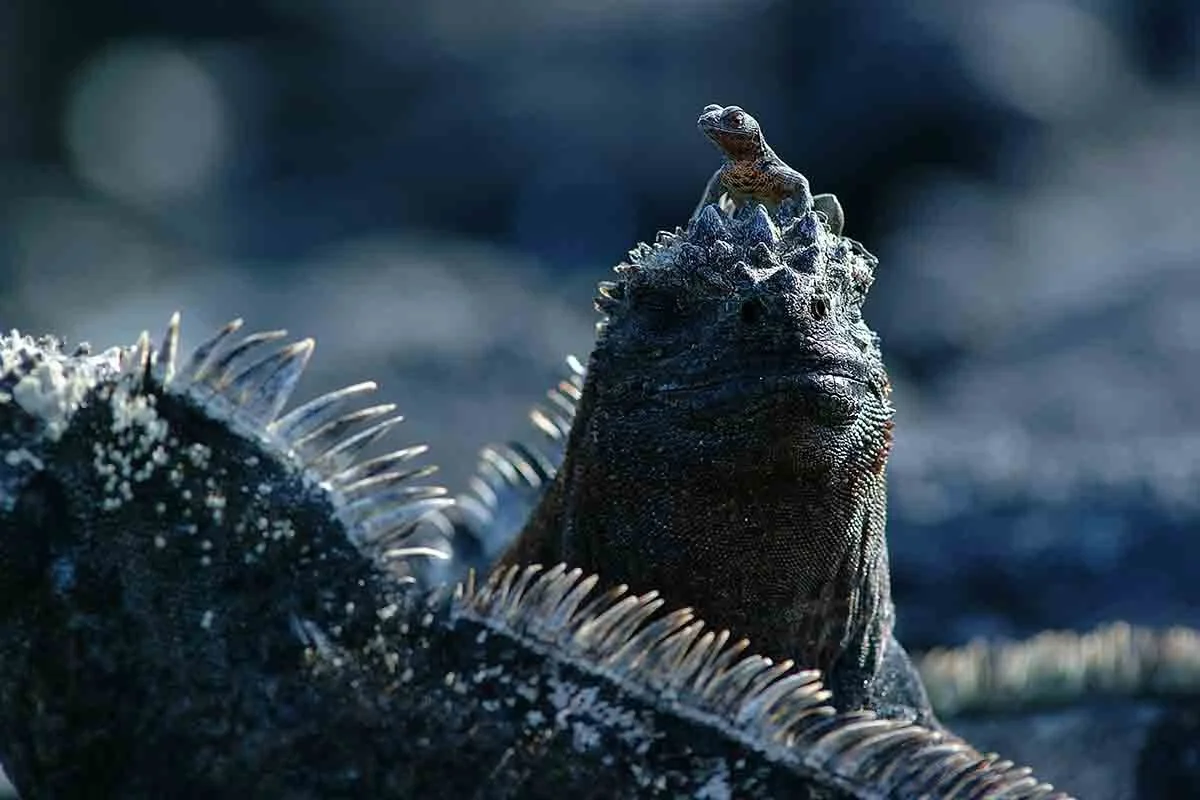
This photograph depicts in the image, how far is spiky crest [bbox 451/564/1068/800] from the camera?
139 inches

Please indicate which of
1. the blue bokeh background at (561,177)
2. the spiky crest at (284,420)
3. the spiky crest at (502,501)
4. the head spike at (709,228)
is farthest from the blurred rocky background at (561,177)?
the spiky crest at (284,420)

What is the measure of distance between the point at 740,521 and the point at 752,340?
371 millimetres

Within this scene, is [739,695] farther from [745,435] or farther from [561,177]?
[561,177]

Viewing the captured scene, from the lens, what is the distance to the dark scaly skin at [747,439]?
4477 millimetres

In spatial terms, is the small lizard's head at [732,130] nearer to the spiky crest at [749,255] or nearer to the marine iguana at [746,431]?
the marine iguana at [746,431]

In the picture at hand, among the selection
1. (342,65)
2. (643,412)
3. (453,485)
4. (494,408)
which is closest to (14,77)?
(342,65)

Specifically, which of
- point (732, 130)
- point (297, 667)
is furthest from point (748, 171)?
point (297, 667)

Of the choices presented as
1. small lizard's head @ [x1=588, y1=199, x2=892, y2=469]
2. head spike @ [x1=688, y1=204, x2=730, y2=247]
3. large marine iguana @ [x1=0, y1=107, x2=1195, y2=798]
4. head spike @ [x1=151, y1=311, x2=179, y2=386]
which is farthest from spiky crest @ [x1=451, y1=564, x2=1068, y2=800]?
head spike @ [x1=688, y1=204, x2=730, y2=247]

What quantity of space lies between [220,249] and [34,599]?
667 inches

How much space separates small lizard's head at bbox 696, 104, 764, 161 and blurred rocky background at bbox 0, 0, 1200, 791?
772cm

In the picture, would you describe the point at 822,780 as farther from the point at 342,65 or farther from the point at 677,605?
the point at 342,65

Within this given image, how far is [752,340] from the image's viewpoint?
449 centimetres

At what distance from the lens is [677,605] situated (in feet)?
15.5

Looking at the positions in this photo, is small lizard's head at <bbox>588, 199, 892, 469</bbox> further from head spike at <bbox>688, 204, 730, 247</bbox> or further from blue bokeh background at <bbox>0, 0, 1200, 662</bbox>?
blue bokeh background at <bbox>0, 0, 1200, 662</bbox>
